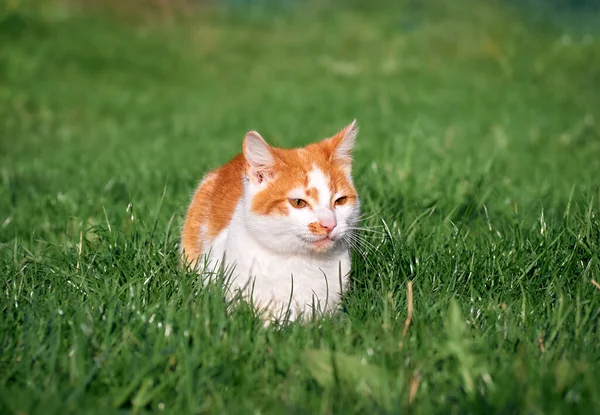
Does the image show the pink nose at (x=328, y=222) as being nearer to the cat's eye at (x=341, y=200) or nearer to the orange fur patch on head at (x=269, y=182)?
the orange fur patch on head at (x=269, y=182)

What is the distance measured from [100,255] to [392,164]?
2.05m

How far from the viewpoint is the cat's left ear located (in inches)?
123

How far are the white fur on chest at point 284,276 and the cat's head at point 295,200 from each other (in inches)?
1.7

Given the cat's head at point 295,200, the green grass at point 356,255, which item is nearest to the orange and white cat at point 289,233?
the cat's head at point 295,200

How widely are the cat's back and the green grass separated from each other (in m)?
0.09

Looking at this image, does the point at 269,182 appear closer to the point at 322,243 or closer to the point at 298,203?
the point at 298,203

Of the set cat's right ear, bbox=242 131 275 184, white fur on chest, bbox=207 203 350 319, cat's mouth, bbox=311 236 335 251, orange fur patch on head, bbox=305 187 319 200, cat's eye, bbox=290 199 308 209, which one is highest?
cat's right ear, bbox=242 131 275 184

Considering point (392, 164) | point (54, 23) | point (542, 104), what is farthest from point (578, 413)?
point (54, 23)

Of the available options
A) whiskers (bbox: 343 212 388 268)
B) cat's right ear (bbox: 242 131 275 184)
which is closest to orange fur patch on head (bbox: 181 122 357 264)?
cat's right ear (bbox: 242 131 275 184)

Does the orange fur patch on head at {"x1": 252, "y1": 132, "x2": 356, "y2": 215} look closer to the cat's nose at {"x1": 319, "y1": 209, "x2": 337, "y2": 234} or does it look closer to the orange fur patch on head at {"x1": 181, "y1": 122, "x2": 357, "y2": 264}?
the orange fur patch on head at {"x1": 181, "y1": 122, "x2": 357, "y2": 264}

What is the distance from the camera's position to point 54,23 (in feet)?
33.9

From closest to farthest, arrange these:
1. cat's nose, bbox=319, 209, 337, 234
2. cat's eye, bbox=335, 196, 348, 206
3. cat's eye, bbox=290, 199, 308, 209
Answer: cat's nose, bbox=319, 209, 337, 234
cat's eye, bbox=290, 199, 308, 209
cat's eye, bbox=335, 196, 348, 206

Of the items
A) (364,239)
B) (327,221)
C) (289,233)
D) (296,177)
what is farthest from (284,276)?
(364,239)

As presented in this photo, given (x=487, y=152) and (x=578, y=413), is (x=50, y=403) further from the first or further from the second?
Result: (x=487, y=152)
